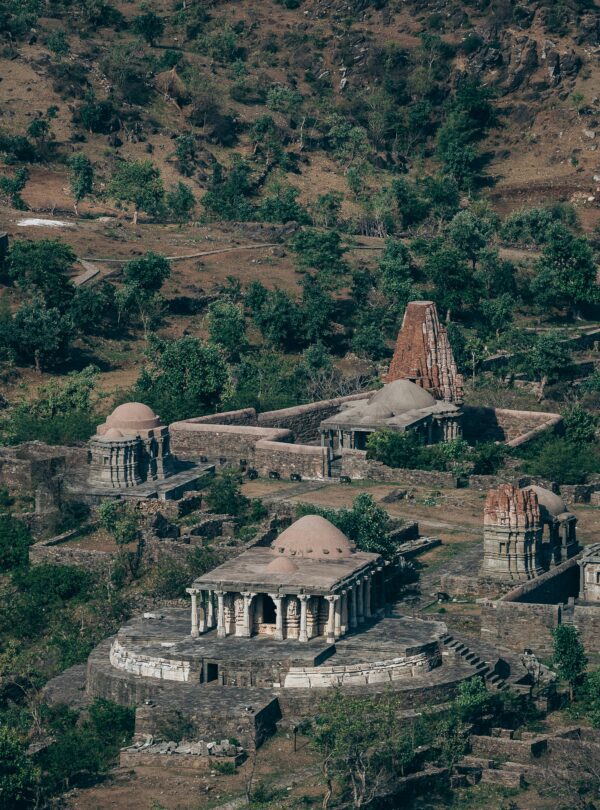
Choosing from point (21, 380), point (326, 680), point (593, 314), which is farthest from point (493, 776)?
point (593, 314)

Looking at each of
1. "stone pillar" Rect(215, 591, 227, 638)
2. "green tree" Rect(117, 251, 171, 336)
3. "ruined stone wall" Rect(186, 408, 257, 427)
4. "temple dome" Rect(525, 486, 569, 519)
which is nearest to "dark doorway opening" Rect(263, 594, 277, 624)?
"stone pillar" Rect(215, 591, 227, 638)

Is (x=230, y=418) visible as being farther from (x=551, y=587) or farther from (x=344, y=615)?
(x=344, y=615)

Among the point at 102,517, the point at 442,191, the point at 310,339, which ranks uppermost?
the point at 442,191

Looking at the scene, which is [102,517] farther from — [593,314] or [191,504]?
[593,314]

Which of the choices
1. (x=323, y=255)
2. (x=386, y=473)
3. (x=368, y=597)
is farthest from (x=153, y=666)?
(x=323, y=255)

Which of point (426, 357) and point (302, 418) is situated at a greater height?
point (426, 357)

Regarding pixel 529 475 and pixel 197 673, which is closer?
pixel 197 673
